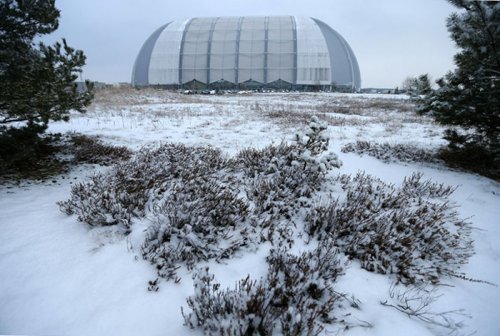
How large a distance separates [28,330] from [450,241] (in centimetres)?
462

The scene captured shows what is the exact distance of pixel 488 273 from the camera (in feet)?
10.2

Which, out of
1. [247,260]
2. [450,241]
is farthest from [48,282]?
[450,241]

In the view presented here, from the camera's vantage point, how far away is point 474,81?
5434 mm

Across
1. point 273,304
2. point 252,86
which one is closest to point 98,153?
point 273,304

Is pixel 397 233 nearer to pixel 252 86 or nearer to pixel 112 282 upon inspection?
pixel 112 282

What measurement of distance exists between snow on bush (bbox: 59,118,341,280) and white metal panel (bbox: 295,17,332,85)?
46.5 metres

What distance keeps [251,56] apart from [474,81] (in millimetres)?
47045

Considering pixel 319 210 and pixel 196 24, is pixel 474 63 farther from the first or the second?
pixel 196 24

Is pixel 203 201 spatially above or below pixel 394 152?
below

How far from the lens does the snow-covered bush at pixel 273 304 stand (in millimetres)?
2016

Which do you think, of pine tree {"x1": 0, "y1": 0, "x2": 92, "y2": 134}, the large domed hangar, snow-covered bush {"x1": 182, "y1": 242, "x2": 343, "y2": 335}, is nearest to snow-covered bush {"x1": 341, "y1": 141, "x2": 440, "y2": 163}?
snow-covered bush {"x1": 182, "y1": 242, "x2": 343, "y2": 335}

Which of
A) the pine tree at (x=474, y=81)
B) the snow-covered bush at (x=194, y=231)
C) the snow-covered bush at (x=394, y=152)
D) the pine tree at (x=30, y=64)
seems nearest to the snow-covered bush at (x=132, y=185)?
the snow-covered bush at (x=194, y=231)

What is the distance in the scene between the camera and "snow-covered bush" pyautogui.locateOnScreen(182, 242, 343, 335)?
2016 millimetres

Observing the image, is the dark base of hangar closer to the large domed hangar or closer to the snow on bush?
the large domed hangar
